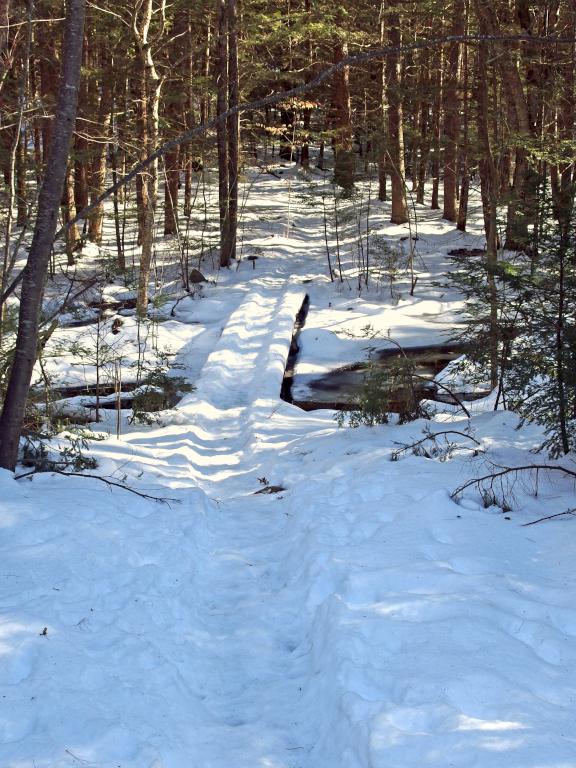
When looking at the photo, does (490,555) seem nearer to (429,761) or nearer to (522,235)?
(429,761)

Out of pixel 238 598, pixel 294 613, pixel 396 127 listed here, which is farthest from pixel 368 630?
pixel 396 127

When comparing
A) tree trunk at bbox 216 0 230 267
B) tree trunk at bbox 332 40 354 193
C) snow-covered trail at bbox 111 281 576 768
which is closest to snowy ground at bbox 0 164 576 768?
snow-covered trail at bbox 111 281 576 768

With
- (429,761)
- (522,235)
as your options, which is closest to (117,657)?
(429,761)

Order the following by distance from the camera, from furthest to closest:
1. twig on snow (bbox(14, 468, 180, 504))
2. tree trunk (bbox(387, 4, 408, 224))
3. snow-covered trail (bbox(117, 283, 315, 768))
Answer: tree trunk (bbox(387, 4, 408, 224))
twig on snow (bbox(14, 468, 180, 504))
snow-covered trail (bbox(117, 283, 315, 768))

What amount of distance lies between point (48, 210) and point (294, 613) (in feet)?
10.4

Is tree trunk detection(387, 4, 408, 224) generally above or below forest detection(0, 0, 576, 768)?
above

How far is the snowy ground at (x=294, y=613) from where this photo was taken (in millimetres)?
→ 2750

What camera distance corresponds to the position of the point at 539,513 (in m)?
5.15

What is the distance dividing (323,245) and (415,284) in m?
6.73

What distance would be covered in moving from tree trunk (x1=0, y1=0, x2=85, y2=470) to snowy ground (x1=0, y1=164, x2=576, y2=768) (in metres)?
0.77

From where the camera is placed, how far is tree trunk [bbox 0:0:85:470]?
4723 mm

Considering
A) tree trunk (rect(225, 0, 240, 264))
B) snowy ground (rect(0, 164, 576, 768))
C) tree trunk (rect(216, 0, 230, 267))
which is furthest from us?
tree trunk (rect(225, 0, 240, 264))

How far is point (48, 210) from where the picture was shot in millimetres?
4812

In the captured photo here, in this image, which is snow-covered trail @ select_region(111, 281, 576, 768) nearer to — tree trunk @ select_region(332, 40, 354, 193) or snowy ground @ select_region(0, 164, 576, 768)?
snowy ground @ select_region(0, 164, 576, 768)
